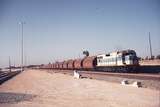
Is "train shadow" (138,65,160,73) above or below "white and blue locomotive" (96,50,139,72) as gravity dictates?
below

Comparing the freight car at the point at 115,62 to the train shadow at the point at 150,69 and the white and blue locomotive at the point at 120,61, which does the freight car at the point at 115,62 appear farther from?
the train shadow at the point at 150,69

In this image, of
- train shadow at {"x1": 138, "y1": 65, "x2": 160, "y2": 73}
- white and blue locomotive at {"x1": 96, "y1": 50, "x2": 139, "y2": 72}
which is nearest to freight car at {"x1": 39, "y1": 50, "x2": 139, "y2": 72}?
white and blue locomotive at {"x1": 96, "y1": 50, "x2": 139, "y2": 72}

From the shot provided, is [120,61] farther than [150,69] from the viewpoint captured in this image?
Yes

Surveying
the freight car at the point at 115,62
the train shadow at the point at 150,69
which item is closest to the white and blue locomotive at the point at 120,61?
the freight car at the point at 115,62

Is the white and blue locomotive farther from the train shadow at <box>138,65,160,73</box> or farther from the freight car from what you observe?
the train shadow at <box>138,65,160,73</box>

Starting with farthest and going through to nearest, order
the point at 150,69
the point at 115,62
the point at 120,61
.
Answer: the point at 115,62, the point at 120,61, the point at 150,69

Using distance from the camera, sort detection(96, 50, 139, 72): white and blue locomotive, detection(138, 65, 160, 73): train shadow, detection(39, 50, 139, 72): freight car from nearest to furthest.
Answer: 1. detection(138, 65, 160, 73): train shadow
2. detection(96, 50, 139, 72): white and blue locomotive
3. detection(39, 50, 139, 72): freight car

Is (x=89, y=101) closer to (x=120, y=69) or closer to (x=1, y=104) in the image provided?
(x=1, y=104)

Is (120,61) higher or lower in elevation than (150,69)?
higher

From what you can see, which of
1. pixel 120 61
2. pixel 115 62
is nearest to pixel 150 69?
pixel 120 61

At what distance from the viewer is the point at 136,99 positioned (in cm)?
1303

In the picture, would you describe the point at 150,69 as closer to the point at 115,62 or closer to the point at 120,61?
the point at 120,61

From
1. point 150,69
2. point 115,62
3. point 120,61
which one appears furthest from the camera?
point 115,62

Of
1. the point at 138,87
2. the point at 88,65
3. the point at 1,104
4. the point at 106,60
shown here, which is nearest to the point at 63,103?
the point at 1,104
